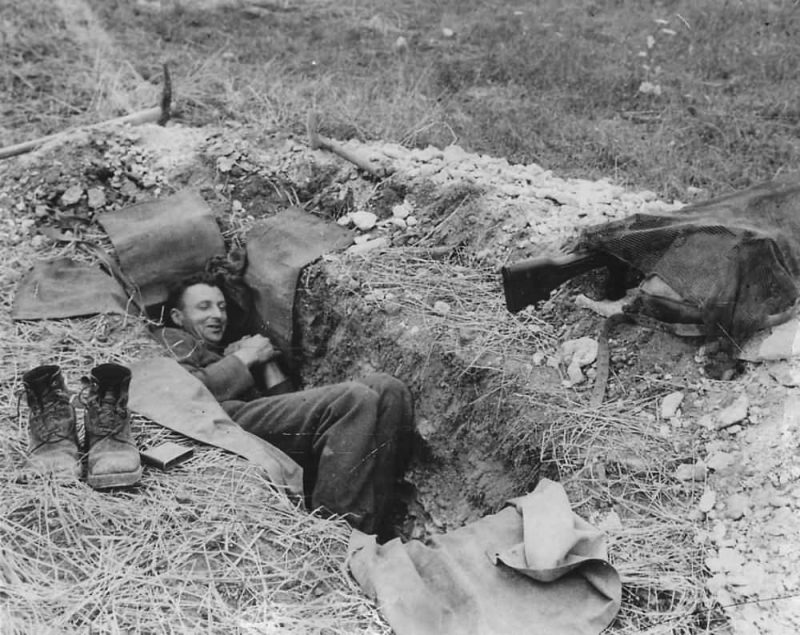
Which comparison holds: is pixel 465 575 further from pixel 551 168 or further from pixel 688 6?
pixel 688 6

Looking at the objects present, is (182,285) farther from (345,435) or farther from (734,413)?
(734,413)

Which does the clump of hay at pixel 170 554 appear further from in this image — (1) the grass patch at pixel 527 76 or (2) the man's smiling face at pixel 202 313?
(1) the grass patch at pixel 527 76

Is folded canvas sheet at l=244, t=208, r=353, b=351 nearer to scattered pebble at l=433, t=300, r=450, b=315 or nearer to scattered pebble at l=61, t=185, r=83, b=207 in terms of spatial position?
scattered pebble at l=433, t=300, r=450, b=315

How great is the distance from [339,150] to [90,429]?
2.52 m

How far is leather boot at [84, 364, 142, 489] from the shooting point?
10.1ft

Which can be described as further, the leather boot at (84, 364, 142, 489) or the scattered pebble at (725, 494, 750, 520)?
the leather boot at (84, 364, 142, 489)

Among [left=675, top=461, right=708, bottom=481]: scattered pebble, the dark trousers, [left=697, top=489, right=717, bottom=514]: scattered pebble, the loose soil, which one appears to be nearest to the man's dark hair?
the loose soil

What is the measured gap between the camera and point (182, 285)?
464 centimetres

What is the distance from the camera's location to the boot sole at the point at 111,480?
3.04 m

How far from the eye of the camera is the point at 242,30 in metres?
7.25

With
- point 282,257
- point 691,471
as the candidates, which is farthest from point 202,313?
point 691,471

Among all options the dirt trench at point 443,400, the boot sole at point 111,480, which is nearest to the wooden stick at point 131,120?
the dirt trench at point 443,400

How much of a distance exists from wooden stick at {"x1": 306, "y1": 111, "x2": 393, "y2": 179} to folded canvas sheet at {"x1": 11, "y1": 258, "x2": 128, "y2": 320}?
1469 millimetres

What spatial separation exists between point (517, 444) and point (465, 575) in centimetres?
85
